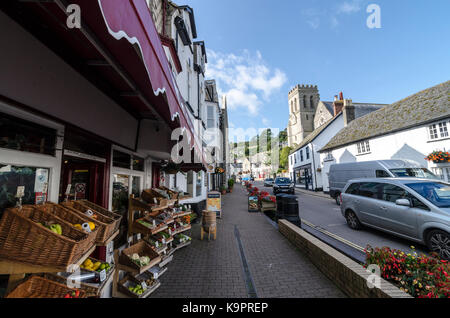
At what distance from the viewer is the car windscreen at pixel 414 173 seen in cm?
952

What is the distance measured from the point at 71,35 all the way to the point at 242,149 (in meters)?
94.9

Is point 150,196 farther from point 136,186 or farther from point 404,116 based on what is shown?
point 404,116

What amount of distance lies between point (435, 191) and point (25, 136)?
891cm

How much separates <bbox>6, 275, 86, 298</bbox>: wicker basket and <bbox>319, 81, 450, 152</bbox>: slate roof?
17.9 metres

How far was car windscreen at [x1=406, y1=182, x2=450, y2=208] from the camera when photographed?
4675 mm

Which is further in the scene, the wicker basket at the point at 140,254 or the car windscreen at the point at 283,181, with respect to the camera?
the car windscreen at the point at 283,181

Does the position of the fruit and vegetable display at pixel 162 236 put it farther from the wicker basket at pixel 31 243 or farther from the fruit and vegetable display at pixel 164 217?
the wicker basket at pixel 31 243

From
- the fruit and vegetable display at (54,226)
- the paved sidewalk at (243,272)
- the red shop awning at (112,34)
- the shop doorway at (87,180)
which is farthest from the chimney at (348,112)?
the fruit and vegetable display at (54,226)

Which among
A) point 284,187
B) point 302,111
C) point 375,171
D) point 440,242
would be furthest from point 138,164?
point 302,111

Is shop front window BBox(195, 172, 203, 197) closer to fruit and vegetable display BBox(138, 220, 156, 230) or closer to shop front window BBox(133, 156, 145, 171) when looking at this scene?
shop front window BBox(133, 156, 145, 171)

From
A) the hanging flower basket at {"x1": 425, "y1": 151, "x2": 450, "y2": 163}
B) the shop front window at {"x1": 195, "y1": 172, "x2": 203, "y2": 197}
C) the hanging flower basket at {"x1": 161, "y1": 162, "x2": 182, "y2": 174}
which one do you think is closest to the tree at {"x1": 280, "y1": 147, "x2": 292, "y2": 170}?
the hanging flower basket at {"x1": 425, "y1": 151, "x2": 450, "y2": 163}

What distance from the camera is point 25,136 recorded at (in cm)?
197

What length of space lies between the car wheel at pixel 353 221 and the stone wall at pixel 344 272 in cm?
350

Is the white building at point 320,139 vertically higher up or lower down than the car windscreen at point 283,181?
higher up
